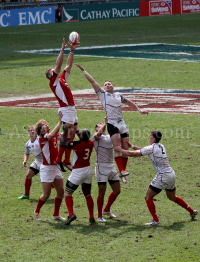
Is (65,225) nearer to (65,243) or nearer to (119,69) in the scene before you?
(65,243)

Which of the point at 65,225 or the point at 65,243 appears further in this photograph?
the point at 65,225

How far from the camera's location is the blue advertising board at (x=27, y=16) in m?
53.3

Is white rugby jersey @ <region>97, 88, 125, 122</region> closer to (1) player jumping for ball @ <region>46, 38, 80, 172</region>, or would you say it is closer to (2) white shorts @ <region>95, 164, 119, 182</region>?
(1) player jumping for ball @ <region>46, 38, 80, 172</region>

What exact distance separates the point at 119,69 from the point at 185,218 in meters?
23.1

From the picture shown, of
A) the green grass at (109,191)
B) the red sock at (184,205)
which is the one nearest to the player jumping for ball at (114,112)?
the green grass at (109,191)

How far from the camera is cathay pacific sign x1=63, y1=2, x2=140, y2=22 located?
191 feet

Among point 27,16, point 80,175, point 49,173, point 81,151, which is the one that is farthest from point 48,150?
point 27,16

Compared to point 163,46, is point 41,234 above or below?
below

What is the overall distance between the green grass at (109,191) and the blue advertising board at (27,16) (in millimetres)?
18321

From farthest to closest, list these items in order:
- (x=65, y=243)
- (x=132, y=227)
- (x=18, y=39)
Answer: (x=18, y=39)
(x=132, y=227)
(x=65, y=243)

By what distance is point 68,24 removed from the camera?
5616 centimetres

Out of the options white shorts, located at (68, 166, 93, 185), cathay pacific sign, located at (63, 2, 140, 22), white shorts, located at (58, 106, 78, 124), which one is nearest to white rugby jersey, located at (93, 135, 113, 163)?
white shorts, located at (68, 166, 93, 185)

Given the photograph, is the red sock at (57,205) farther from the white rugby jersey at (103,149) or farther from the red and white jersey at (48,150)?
the white rugby jersey at (103,149)

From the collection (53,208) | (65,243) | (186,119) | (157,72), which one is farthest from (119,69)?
(65,243)
